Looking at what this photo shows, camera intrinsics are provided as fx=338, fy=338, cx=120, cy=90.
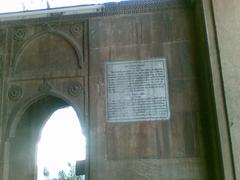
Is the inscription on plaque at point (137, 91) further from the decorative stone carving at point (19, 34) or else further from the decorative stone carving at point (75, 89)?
the decorative stone carving at point (19, 34)

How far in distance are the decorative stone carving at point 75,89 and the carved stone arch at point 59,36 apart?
0.49 meters

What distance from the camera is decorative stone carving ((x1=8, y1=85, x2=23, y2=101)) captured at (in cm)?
842

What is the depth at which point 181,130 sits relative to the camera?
301 inches

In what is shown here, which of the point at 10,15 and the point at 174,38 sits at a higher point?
the point at 10,15

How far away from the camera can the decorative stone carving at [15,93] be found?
842 centimetres

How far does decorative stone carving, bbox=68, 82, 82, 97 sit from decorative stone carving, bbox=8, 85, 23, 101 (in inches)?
49.7

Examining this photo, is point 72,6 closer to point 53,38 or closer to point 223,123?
point 53,38

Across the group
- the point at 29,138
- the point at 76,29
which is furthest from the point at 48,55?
the point at 29,138

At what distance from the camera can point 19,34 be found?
887 cm

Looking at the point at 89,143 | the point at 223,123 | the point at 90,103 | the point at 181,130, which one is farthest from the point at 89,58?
the point at 223,123

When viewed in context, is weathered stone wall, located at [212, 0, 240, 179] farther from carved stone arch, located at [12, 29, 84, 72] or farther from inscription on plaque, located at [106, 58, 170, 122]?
carved stone arch, located at [12, 29, 84, 72]

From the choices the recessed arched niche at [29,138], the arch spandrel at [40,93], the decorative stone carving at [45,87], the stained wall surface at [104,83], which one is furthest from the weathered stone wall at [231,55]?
the recessed arched niche at [29,138]

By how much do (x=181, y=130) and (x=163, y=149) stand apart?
59 cm

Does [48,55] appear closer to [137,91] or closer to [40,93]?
[40,93]
